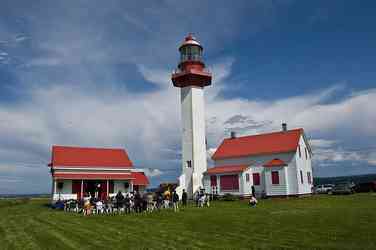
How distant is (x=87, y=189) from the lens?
33.4 meters

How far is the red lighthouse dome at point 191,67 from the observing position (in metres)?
36.8

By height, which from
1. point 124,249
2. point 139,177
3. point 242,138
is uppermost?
point 242,138

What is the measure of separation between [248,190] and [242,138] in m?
6.66

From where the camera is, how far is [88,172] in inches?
1309

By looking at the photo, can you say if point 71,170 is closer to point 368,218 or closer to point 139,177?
point 139,177

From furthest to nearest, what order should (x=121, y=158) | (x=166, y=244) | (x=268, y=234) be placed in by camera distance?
1. (x=121, y=158)
2. (x=268, y=234)
3. (x=166, y=244)

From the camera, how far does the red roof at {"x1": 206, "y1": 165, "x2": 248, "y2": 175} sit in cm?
3407

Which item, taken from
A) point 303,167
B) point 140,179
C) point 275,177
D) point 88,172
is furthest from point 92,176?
point 303,167

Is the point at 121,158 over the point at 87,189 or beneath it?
over

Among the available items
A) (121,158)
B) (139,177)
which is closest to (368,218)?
(121,158)

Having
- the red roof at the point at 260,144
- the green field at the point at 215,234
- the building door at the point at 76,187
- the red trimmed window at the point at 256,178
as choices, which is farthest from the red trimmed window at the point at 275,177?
the building door at the point at 76,187

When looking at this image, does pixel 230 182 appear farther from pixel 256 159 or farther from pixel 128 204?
pixel 128 204

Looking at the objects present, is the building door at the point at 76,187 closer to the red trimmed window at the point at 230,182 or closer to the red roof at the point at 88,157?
the red roof at the point at 88,157

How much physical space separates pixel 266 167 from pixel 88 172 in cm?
1694
